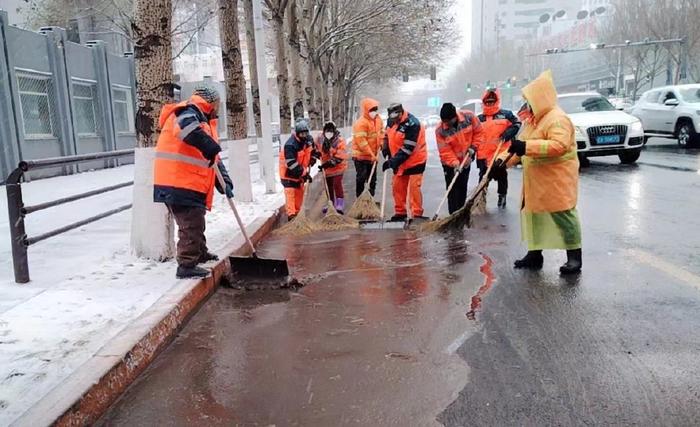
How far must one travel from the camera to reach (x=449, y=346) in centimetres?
351

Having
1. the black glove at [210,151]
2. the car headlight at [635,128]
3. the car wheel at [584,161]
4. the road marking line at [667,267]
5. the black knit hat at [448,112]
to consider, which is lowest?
the road marking line at [667,267]

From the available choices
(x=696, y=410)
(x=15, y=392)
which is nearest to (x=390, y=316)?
(x=696, y=410)

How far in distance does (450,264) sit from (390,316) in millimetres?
1545

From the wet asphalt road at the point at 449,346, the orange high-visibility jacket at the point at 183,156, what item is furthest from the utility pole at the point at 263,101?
the orange high-visibility jacket at the point at 183,156

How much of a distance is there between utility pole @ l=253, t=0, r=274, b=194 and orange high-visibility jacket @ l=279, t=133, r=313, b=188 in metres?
2.61

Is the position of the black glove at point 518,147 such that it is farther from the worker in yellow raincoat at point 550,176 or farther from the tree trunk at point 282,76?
the tree trunk at point 282,76

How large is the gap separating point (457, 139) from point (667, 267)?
12.3 ft

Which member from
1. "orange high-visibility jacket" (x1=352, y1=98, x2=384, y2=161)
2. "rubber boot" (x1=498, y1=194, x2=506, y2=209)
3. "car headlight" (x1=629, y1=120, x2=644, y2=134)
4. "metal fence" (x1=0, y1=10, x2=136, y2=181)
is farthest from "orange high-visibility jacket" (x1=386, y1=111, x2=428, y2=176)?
"metal fence" (x1=0, y1=10, x2=136, y2=181)

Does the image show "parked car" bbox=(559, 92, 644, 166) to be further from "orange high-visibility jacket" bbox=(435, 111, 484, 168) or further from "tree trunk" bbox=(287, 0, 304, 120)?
"tree trunk" bbox=(287, 0, 304, 120)

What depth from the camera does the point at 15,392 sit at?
2.86m

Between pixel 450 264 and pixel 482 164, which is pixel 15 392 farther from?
pixel 482 164

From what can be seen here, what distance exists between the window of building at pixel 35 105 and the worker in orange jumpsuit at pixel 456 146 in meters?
11.4

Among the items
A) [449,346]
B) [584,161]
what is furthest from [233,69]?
[584,161]

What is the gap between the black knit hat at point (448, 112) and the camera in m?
7.79
